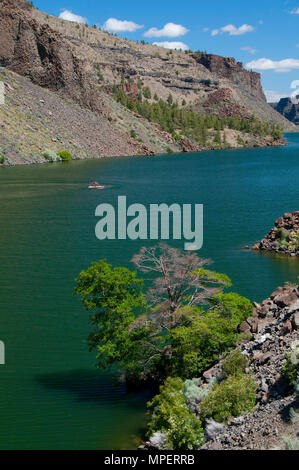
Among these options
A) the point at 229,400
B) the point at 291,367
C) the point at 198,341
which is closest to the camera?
the point at 291,367

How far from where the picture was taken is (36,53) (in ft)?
477

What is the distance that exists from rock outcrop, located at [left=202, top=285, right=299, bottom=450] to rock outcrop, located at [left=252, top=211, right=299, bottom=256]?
18.9 m

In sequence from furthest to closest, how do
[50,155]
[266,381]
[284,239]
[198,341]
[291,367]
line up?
[50,155] < [284,239] < [198,341] < [266,381] < [291,367]

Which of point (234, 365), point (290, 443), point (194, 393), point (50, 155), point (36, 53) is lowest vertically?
point (194, 393)

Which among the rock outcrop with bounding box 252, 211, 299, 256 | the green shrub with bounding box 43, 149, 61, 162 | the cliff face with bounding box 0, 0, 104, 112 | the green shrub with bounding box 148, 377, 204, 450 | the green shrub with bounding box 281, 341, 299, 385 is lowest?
the green shrub with bounding box 148, 377, 204, 450

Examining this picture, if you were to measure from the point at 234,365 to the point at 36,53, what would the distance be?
142189mm

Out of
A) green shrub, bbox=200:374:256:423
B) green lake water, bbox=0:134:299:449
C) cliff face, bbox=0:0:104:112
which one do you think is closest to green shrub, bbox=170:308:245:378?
green lake water, bbox=0:134:299:449

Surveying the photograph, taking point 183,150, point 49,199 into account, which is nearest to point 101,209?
point 49,199

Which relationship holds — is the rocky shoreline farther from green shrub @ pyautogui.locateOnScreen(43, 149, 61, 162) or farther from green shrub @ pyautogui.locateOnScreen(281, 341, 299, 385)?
green shrub @ pyautogui.locateOnScreen(43, 149, 61, 162)

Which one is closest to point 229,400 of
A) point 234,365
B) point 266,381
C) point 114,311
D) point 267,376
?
point 266,381

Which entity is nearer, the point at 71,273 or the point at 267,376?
the point at 267,376

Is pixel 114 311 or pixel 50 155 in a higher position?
pixel 50 155

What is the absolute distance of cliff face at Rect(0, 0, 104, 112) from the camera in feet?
470

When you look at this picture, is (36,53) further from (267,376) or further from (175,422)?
(175,422)
